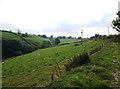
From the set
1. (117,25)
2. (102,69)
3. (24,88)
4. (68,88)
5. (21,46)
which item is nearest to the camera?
(68,88)

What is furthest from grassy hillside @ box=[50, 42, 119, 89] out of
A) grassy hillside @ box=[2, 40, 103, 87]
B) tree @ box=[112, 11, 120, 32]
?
tree @ box=[112, 11, 120, 32]

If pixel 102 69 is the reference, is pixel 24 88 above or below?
below

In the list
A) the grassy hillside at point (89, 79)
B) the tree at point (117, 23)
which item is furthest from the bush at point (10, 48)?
the grassy hillside at point (89, 79)

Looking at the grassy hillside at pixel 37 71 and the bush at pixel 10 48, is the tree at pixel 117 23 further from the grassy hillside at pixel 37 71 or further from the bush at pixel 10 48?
the bush at pixel 10 48

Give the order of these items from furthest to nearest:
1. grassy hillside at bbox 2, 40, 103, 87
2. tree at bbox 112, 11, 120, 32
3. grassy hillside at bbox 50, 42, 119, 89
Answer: tree at bbox 112, 11, 120, 32
grassy hillside at bbox 2, 40, 103, 87
grassy hillside at bbox 50, 42, 119, 89

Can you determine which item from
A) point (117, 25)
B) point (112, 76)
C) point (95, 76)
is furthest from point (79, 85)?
point (117, 25)

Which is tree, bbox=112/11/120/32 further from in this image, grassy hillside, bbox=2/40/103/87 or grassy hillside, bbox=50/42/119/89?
grassy hillside, bbox=50/42/119/89

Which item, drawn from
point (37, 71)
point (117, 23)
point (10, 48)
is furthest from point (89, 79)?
point (10, 48)

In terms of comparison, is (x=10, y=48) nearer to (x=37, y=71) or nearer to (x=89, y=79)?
(x=37, y=71)

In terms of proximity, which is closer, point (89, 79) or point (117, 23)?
point (89, 79)

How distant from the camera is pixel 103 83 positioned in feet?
73.9

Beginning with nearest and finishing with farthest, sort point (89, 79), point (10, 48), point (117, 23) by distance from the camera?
point (89, 79) < point (117, 23) < point (10, 48)

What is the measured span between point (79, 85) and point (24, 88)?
19.6 meters

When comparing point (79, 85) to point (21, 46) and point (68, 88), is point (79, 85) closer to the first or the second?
point (68, 88)
